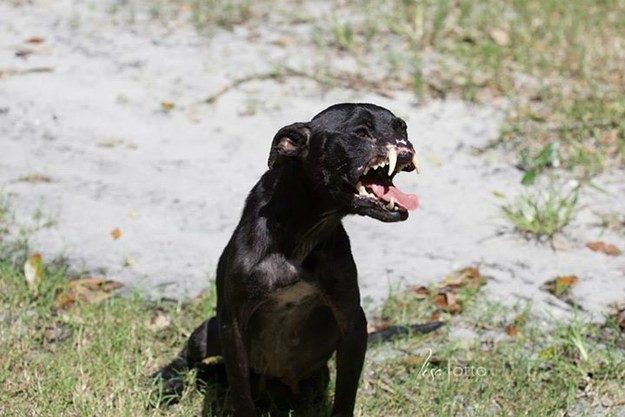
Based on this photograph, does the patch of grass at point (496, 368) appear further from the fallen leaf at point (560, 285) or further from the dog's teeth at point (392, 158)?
the dog's teeth at point (392, 158)

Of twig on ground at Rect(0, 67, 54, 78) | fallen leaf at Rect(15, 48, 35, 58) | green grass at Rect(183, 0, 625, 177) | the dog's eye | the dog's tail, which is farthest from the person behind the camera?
fallen leaf at Rect(15, 48, 35, 58)

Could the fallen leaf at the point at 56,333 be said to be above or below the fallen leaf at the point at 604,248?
above

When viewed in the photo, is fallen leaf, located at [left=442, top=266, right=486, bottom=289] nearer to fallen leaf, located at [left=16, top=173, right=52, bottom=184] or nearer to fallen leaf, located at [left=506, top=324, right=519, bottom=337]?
fallen leaf, located at [left=506, top=324, right=519, bottom=337]

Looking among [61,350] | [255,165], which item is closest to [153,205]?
[255,165]

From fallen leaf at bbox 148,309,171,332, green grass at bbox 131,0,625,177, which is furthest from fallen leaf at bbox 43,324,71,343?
green grass at bbox 131,0,625,177

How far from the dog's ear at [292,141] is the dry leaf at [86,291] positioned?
1773 millimetres

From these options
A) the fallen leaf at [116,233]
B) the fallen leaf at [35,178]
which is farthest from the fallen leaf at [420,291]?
the fallen leaf at [35,178]

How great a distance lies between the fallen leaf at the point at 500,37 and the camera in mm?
8305

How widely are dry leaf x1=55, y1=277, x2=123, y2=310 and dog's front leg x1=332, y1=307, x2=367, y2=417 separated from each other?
64.0 inches

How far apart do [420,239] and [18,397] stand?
236 cm

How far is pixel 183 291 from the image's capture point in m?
5.61

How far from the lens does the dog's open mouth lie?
3.84 m

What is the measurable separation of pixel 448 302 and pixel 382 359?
587mm

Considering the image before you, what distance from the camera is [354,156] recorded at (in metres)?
3.89
